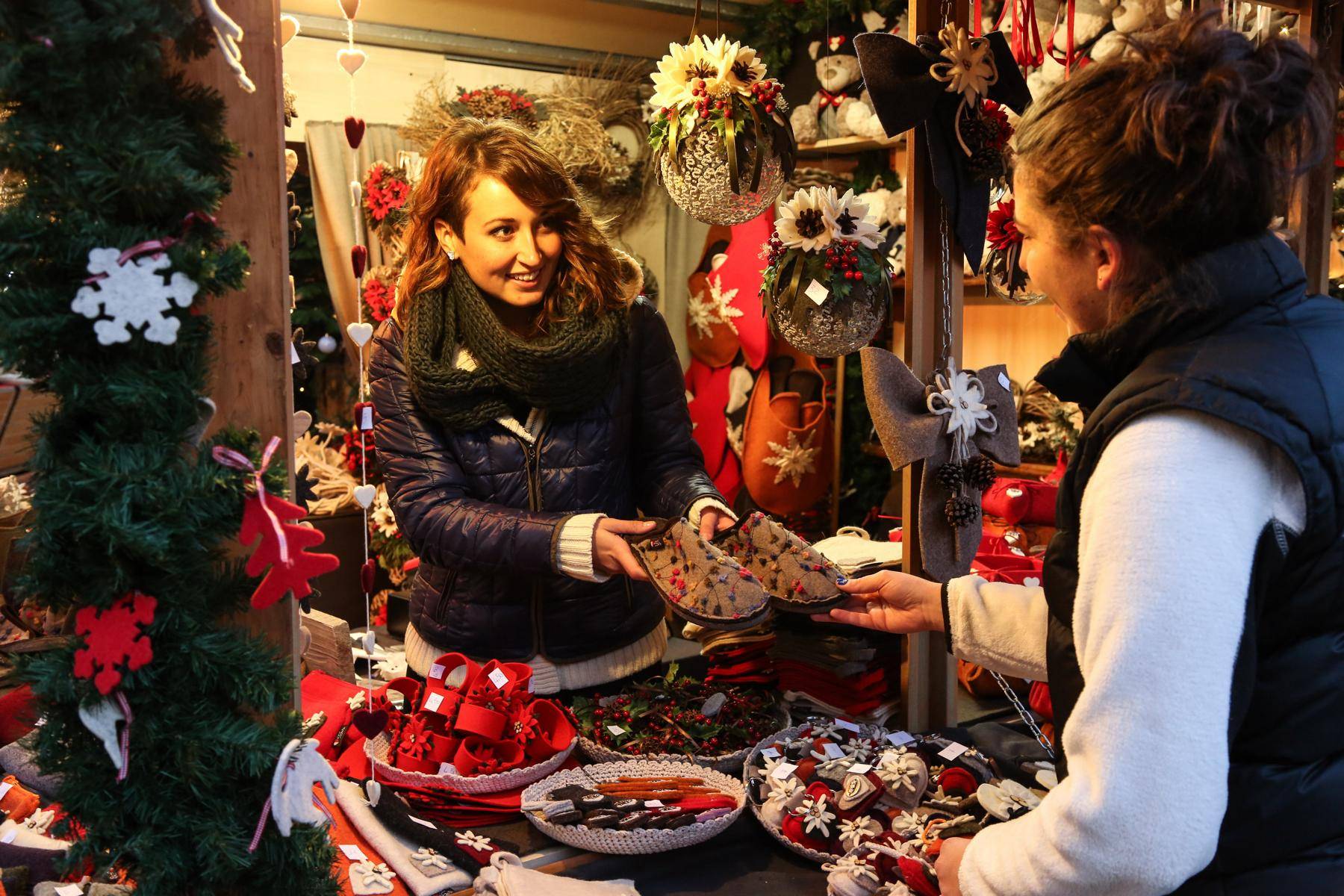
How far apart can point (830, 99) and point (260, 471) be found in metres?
4.28

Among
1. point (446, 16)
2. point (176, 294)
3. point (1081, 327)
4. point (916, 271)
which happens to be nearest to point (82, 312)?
point (176, 294)

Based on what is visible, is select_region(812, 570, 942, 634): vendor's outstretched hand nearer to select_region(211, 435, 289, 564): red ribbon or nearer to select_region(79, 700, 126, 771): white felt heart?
select_region(211, 435, 289, 564): red ribbon

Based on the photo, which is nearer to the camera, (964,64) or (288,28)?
(288,28)

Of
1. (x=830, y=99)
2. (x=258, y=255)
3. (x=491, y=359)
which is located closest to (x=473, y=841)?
(x=491, y=359)

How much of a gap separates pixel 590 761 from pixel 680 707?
0.22m

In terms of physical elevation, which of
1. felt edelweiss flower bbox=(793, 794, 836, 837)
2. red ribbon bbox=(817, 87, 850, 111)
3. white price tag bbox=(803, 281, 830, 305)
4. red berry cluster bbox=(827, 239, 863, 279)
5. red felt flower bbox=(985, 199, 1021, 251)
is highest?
red ribbon bbox=(817, 87, 850, 111)

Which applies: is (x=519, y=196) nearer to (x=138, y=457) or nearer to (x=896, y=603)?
(x=896, y=603)

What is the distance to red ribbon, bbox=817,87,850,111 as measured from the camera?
4.94 meters

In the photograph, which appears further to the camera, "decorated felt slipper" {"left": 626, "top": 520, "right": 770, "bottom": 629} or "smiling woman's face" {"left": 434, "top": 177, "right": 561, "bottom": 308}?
"smiling woman's face" {"left": 434, "top": 177, "right": 561, "bottom": 308}

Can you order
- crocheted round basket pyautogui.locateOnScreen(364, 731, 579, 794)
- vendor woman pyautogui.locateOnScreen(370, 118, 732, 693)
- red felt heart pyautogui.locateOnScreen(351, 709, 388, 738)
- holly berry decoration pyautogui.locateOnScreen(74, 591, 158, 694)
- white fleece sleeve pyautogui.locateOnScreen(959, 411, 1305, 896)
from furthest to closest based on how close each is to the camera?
vendor woman pyautogui.locateOnScreen(370, 118, 732, 693), crocheted round basket pyautogui.locateOnScreen(364, 731, 579, 794), red felt heart pyautogui.locateOnScreen(351, 709, 388, 738), holly berry decoration pyautogui.locateOnScreen(74, 591, 158, 694), white fleece sleeve pyautogui.locateOnScreen(959, 411, 1305, 896)

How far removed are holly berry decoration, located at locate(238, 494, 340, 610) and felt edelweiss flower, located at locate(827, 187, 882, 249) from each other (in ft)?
4.45

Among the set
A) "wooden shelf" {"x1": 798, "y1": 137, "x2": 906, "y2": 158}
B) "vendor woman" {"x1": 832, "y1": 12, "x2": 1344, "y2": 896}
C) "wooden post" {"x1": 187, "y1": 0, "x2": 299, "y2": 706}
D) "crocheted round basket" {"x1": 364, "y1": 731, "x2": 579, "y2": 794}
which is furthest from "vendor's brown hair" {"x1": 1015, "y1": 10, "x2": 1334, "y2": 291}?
"wooden shelf" {"x1": 798, "y1": 137, "x2": 906, "y2": 158}

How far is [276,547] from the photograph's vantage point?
3.84 feet

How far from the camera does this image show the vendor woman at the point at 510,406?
85.2 inches
